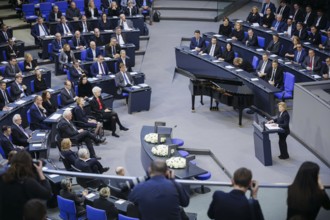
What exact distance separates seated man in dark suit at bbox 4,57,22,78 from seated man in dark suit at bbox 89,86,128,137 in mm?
3139

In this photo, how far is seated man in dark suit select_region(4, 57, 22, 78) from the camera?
58.5 ft

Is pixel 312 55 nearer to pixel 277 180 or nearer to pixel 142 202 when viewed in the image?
pixel 277 180

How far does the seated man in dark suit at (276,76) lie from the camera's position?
17.3 meters

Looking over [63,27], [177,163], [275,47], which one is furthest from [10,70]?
[275,47]

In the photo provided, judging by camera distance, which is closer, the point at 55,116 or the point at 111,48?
the point at 55,116

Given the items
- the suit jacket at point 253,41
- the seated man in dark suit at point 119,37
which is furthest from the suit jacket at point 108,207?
the seated man in dark suit at point 119,37

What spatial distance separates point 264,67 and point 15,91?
750 cm

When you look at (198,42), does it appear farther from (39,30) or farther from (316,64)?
(39,30)

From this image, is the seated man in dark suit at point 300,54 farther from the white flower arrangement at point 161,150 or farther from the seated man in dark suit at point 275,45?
the white flower arrangement at point 161,150

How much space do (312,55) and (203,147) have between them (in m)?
5.22

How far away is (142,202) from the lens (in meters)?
5.91

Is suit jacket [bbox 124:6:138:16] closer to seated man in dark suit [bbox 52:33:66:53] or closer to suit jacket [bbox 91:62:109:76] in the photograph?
seated man in dark suit [bbox 52:33:66:53]

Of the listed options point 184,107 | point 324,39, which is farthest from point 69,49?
point 324,39

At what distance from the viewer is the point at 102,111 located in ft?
52.5
